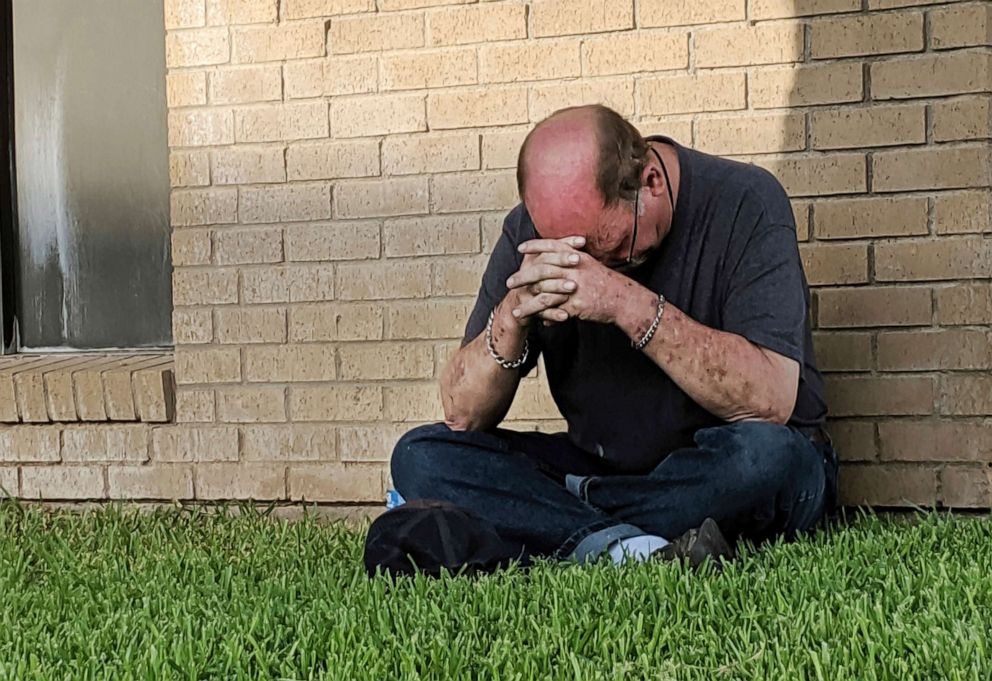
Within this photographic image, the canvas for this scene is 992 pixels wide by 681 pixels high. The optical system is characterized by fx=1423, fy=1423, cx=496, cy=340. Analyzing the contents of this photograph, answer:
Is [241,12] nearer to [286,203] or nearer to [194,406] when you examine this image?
[286,203]

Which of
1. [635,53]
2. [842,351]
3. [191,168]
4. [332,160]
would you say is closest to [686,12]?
[635,53]

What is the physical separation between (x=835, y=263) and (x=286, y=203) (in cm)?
163

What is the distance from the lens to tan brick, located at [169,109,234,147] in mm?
4359

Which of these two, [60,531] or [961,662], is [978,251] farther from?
[60,531]

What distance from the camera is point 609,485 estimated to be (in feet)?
11.2

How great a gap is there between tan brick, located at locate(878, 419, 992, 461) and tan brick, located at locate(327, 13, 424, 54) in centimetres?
174

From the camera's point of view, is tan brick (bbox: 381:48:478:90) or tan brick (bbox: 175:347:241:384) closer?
tan brick (bbox: 381:48:478:90)

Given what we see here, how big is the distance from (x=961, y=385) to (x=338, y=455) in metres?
1.80

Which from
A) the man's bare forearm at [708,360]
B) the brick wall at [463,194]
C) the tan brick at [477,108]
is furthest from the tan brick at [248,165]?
the man's bare forearm at [708,360]

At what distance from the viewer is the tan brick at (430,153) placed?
4.13m

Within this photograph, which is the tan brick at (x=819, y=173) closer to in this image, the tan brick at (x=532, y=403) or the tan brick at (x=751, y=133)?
the tan brick at (x=751, y=133)

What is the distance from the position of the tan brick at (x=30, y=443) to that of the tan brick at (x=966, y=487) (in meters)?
2.72

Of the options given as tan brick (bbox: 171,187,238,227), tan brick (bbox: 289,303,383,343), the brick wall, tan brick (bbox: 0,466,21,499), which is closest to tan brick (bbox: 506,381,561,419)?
the brick wall

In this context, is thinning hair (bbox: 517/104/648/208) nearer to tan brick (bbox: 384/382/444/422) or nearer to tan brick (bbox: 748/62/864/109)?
tan brick (bbox: 748/62/864/109)
